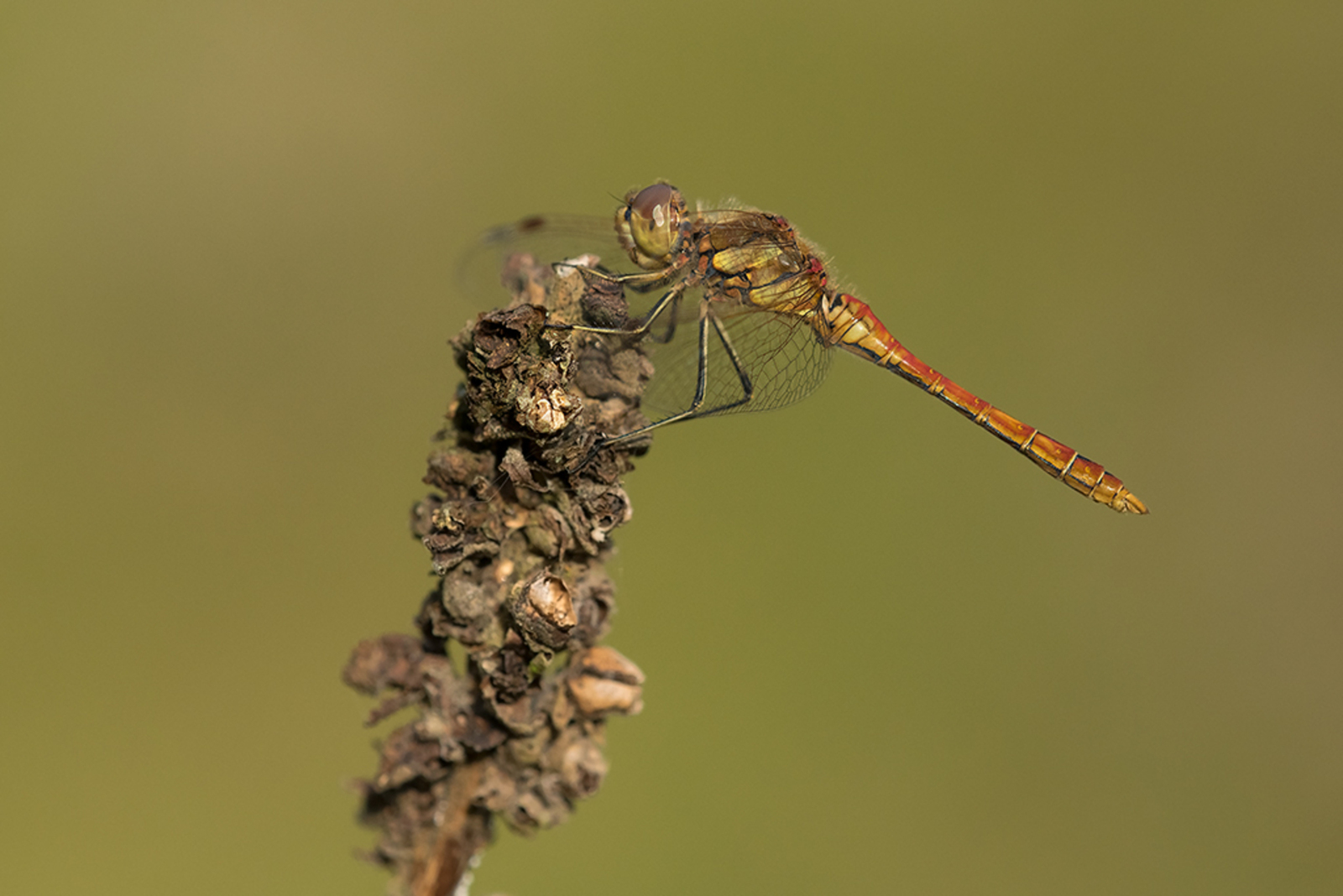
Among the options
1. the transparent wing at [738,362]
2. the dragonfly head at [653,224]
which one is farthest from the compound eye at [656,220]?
the transparent wing at [738,362]

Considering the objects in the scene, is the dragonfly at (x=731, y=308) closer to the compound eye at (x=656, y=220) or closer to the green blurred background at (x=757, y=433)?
the compound eye at (x=656, y=220)

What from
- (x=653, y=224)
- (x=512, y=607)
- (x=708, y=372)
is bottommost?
(x=512, y=607)

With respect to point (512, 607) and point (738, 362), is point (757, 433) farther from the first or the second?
point (512, 607)

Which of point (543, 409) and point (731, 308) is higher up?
point (731, 308)

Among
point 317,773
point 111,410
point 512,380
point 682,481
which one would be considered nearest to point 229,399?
point 111,410

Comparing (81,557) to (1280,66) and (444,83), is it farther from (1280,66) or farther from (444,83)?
(1280,66)

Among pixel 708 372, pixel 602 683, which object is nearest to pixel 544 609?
pixel 602 683
